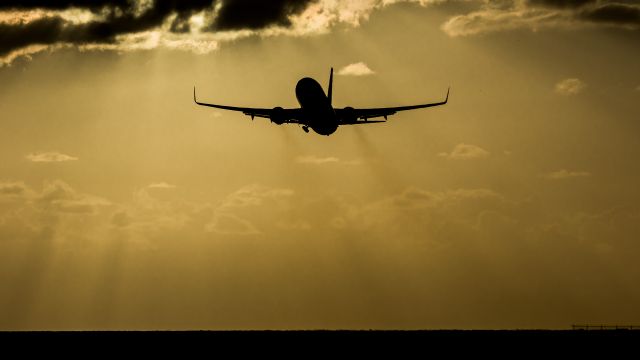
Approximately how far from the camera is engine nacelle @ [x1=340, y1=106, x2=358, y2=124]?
124 m

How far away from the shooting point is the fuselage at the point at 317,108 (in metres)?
123

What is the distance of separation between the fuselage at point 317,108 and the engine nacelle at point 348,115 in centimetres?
120

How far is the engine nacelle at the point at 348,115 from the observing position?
124475 mm

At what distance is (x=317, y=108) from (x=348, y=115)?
14.8 feet

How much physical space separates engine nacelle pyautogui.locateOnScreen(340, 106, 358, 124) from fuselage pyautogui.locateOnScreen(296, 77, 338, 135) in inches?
47.2

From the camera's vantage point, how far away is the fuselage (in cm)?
12331

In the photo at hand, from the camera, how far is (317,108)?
123812 mm
